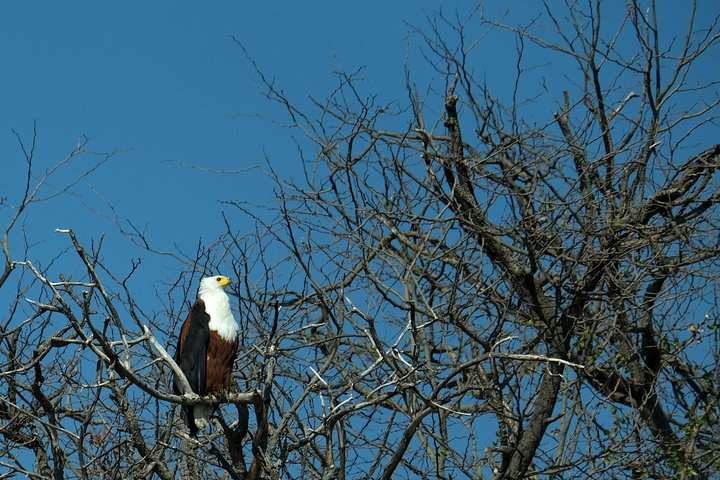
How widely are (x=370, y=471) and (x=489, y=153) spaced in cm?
244

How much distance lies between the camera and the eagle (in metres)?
6.15

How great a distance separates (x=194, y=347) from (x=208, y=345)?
0.10 meters

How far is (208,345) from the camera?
245 inches

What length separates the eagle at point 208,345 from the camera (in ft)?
20.2

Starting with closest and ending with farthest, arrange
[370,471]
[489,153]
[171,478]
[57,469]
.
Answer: [57,469]
[171,478]
[370,471]
[489,153]

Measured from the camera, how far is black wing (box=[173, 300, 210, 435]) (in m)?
6.13

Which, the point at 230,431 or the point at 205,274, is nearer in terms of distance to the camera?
the point at 230,431

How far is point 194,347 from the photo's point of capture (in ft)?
20.2

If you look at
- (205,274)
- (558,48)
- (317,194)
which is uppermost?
(558,48)

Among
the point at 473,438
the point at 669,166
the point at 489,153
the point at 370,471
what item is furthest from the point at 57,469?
the point at 669,166

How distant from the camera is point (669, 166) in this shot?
Result: 22.4ft

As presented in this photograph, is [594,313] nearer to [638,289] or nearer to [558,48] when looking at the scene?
[638,289]

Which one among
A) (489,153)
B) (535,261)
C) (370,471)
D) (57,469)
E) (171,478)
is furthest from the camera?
(489,153)

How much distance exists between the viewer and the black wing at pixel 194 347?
6.13 metres
